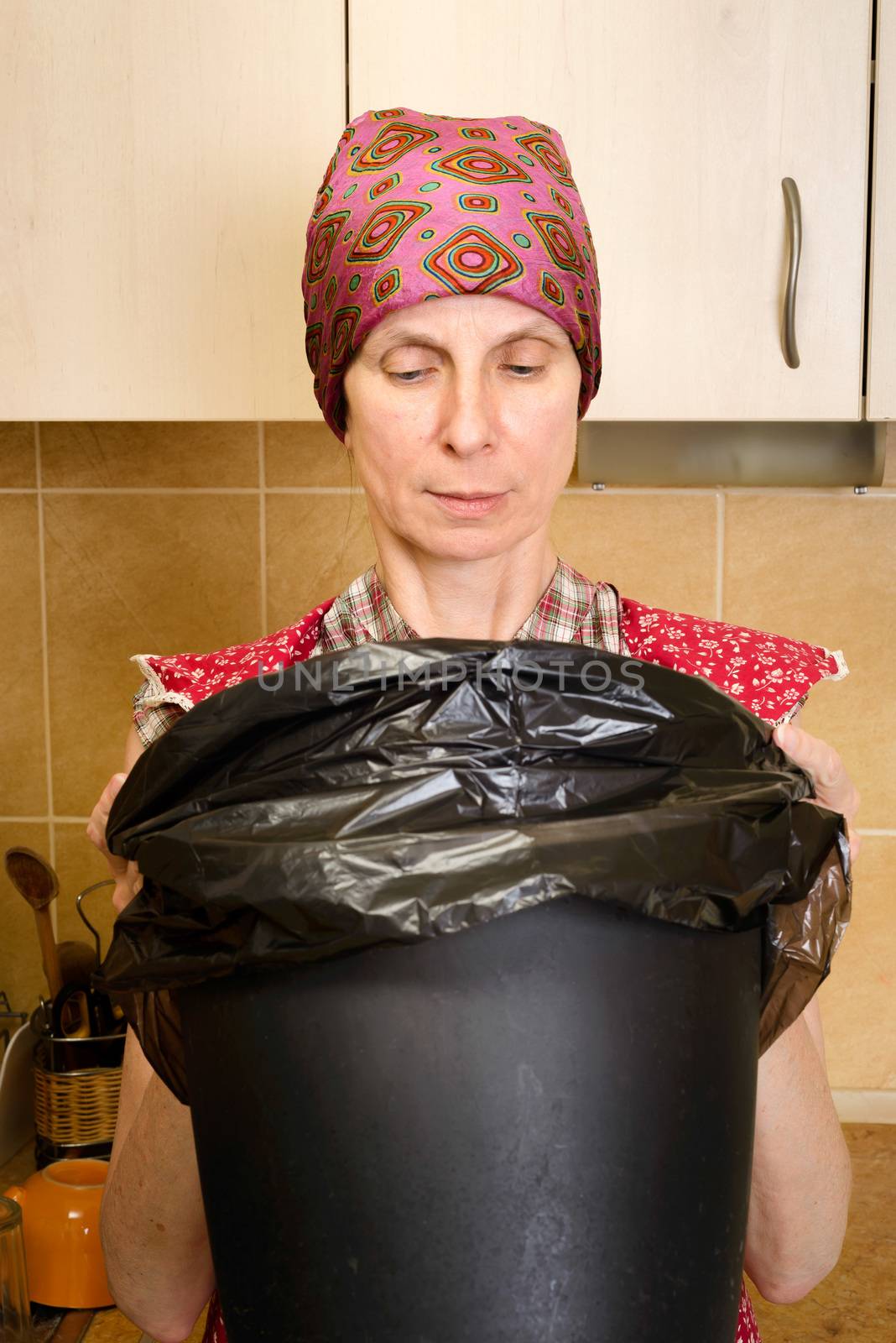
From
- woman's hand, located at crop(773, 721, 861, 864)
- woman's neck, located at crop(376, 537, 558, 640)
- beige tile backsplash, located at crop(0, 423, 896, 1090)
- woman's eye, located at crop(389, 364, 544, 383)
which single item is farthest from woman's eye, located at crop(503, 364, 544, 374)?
beige tile backsplash, located at crop(0, 423, 896, 1090)

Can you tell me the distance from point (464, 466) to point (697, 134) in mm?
547

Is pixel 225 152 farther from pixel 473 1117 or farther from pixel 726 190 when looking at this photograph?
pixel 473 1117

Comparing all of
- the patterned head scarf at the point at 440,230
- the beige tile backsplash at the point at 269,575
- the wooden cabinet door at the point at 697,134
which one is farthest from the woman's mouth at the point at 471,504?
the beige tile backsplash at the point at 269,575

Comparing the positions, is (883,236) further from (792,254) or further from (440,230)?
(440,230)

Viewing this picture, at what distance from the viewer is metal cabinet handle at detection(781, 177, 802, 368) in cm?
111

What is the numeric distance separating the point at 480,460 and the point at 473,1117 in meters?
0.39

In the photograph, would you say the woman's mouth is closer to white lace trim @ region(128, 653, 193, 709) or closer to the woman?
the woman

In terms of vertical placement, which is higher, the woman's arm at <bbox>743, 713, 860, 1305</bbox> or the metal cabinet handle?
the metal cabinet handle

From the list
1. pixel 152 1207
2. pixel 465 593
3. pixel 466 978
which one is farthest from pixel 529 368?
pixel 152 1207

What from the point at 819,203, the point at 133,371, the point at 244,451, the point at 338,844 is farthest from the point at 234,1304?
the point at 244,451

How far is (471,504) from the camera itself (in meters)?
0.76

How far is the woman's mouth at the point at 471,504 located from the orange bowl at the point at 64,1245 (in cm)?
79

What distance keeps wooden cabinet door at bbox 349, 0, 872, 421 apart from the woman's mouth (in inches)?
17.6

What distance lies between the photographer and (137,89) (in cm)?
115
